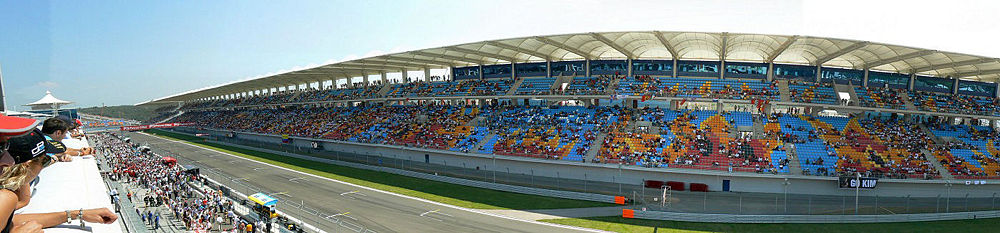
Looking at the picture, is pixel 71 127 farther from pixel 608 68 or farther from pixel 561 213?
pixel 608 68

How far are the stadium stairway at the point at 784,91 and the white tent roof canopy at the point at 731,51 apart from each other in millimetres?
2179

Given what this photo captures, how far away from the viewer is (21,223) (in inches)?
128

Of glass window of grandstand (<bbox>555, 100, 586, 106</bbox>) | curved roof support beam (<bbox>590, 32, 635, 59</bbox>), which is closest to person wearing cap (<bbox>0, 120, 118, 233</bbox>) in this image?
curved roof support beam (<bbox>590, 32, 635, 59</bbox>)

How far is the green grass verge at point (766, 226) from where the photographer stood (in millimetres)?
19812

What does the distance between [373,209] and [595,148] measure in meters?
15.7

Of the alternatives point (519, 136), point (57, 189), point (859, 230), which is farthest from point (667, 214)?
point (57, 189)

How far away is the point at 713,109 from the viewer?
3472 centimetres

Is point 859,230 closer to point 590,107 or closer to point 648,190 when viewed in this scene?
point 648,190

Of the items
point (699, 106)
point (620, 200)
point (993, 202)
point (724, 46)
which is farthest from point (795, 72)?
point (620, 200)

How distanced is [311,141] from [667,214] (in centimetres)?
3942

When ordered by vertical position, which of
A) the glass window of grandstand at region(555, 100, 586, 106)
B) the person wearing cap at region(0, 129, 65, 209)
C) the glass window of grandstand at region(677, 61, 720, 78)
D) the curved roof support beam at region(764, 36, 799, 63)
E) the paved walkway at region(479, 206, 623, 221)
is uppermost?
the curved roof support beam at region(764, 36, 799, 63)

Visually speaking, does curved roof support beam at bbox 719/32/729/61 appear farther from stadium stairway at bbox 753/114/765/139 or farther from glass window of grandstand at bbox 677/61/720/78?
stadium stairway at bbox 753/114/765/139

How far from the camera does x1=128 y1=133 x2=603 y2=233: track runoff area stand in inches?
790

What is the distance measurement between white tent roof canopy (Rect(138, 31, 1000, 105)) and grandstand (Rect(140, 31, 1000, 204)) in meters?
0.16
